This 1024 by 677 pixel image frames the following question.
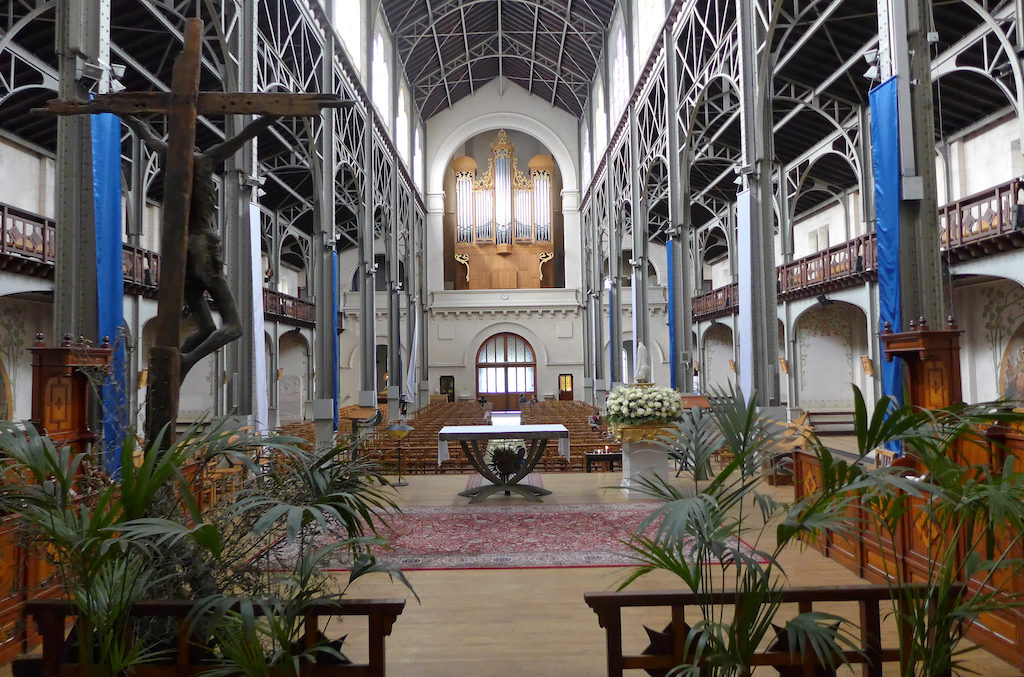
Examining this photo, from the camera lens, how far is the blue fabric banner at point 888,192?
6.23 meters

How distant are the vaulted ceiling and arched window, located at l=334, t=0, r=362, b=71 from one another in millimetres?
3665

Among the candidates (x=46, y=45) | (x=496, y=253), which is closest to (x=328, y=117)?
(x=46, y=45)

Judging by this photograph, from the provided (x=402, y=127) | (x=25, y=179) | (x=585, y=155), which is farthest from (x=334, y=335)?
(x=585, y=155)

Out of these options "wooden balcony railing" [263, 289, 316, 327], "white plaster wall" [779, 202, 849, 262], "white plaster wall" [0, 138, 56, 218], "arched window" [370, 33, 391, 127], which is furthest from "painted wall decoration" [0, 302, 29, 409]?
"white plaster wall" [779, 202, 849, 262]

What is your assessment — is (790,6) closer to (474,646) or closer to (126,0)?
(126,0)

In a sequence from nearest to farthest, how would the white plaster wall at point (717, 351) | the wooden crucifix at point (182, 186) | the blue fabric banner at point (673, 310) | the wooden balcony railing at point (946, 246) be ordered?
the wooden crucifix at point (182, 186) → the wooden balcony railing at point (946, 246) → the blue fabric banner at point (673, 310) → the white plaster wall at point (717, 351)

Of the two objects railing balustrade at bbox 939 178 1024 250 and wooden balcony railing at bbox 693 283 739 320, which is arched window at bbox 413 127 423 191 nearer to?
wooden balcony railing at bbox 693 283 739 320

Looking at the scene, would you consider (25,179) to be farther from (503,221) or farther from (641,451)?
(503,221)

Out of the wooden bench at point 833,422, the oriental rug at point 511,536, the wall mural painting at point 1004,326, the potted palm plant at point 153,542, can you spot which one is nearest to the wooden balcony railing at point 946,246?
the wall mural painting at point 1004,326

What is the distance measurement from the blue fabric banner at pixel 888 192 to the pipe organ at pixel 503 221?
Result: 24072mm

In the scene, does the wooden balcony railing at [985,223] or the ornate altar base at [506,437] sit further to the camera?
the wooden balcony railing at [985,223]

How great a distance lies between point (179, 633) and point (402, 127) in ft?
79.5

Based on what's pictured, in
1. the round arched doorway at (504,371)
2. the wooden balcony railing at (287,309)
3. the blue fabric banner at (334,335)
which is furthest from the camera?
the round arched doorway at (504,371)

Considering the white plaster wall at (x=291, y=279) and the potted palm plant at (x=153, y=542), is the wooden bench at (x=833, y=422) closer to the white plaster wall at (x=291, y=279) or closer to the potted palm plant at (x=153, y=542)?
the potted palm plant at (x=153, y=542)
